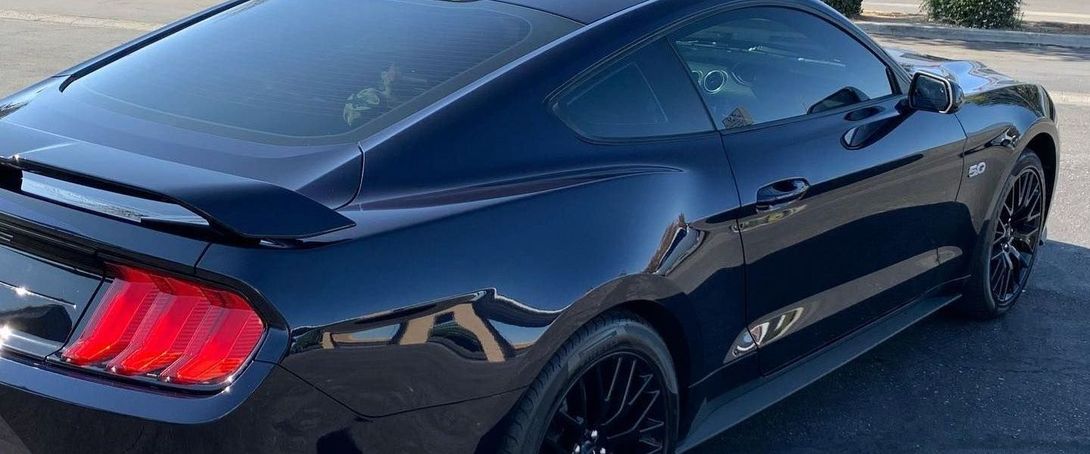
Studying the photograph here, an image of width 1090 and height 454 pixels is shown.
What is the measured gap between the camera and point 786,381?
373 centimetres

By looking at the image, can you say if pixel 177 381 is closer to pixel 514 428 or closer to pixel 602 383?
pixel 514 428

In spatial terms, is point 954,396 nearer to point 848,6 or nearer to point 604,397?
point 604,397

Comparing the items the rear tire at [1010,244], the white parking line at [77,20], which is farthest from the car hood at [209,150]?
the white parking line at [77,20]

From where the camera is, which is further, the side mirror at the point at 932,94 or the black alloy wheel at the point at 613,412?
the side mirror at the point at 932,94

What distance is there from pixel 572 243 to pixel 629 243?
196 millimetres

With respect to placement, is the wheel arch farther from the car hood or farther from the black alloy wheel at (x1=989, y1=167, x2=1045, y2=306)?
the car hood

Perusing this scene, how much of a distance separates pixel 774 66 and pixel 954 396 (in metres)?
1.45

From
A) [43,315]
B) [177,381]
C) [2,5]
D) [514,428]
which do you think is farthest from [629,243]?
[2,5]

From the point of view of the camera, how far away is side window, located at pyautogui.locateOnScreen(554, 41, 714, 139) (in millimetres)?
3107

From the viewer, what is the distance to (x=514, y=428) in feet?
8.97

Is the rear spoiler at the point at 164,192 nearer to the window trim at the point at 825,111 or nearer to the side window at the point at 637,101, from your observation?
the side window at the point at 637,101

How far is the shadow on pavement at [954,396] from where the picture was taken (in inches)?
159

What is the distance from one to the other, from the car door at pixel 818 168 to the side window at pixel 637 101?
0.09 meters

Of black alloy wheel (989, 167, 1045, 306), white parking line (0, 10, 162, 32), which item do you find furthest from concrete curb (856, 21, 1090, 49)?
black alloy wheel (989, 167, 1045, 306)
